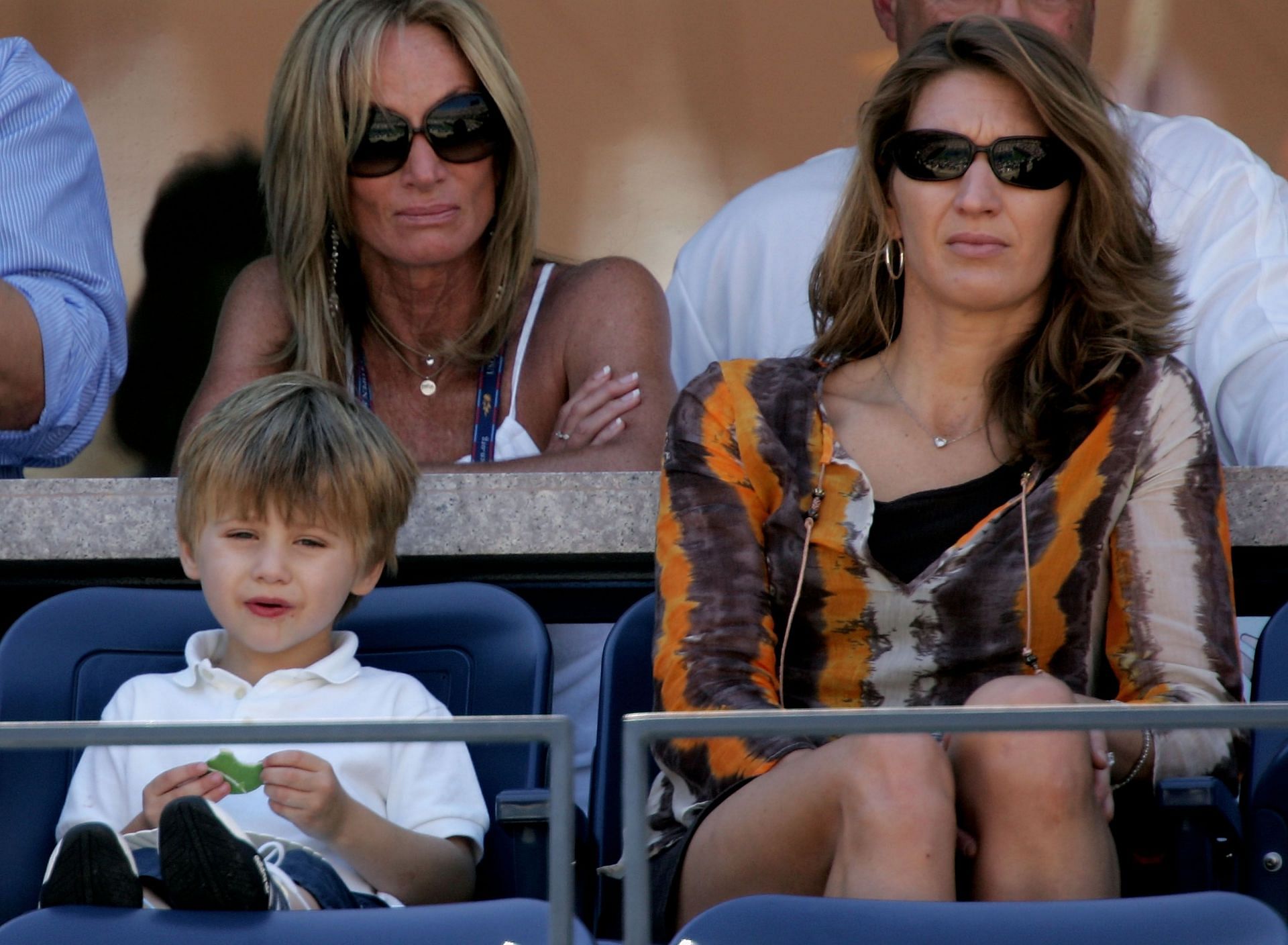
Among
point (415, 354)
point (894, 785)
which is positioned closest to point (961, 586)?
point (894, 785)

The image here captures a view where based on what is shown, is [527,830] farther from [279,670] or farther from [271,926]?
[279,670]

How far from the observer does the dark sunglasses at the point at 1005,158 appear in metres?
2.17

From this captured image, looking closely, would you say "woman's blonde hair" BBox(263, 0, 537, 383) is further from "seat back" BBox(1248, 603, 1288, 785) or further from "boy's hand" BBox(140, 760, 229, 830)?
"seat back" BBox(1248, 603, 1288, 785)

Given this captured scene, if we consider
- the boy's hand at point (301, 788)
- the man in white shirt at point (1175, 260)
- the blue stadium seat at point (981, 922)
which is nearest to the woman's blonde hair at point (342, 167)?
the man in white shirt at point (1175, 260)

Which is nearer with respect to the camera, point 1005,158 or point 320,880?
point 320,880

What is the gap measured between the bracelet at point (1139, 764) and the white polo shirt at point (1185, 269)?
898 millimetres

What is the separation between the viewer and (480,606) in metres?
2.13

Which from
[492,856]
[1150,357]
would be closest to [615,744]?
[492,856]

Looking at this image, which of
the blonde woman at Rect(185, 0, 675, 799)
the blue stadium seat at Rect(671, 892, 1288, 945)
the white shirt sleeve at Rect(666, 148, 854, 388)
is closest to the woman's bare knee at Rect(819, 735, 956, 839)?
the blue stadium seat at Rect(671, 892, 1288, 945)

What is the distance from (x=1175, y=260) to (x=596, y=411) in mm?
931

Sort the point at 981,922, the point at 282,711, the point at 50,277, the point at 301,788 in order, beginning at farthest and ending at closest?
the point at 50,277
the point at 282,711
the point at 301,788
the point at 981,922

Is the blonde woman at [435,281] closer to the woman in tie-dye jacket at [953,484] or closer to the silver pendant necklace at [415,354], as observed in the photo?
the silver pendant necklace at [415,354]

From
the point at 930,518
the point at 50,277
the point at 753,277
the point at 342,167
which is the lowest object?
the point at 930,518

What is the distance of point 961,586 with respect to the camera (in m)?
2.04
